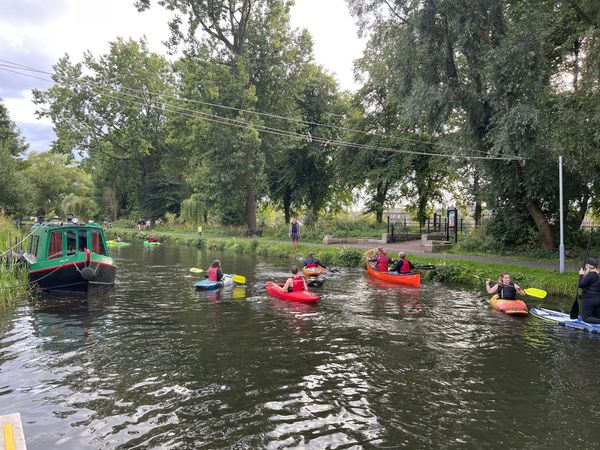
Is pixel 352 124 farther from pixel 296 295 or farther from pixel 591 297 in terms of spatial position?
pixel 591 297

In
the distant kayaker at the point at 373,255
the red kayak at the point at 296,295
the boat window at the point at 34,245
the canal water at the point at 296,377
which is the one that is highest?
the boat window at the point at 34,245

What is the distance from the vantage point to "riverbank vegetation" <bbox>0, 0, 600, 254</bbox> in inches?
640

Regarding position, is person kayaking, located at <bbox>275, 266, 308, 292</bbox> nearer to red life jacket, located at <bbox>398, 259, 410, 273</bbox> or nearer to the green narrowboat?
red life jacket, located at <bbox>398, 259, 410, 273</bbox>

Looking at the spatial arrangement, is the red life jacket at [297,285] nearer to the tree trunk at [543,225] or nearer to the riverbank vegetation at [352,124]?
the riverbank vegetation at [352,124]

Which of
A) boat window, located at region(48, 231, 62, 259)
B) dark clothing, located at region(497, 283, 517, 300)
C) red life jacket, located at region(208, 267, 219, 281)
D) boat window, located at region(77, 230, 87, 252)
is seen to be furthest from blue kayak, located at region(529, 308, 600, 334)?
boat window, located at region(48, 231, 62, 259)

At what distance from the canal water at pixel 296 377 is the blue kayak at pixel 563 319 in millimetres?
281

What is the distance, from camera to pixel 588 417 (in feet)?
20.6

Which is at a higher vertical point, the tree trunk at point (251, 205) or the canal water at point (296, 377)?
the tree trunk at point (251, 205)

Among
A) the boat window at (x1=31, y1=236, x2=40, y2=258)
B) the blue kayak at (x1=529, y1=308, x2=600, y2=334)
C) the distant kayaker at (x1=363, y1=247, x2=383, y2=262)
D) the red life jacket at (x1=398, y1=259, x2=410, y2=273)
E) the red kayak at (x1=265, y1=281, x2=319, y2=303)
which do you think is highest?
the boat window at (x1=31, y1=236, x2=40, y2=258)

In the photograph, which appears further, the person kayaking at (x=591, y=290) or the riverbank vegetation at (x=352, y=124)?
the riverbank vegetation at (x=352, y=124)

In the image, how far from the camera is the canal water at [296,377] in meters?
5.82

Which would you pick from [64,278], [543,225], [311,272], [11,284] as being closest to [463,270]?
[543,225]

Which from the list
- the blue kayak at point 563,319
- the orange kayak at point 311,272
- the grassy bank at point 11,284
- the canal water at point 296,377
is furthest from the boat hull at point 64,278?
the blue kayak at point 563,319

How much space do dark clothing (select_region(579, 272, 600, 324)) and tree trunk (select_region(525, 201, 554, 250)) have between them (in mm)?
9851
